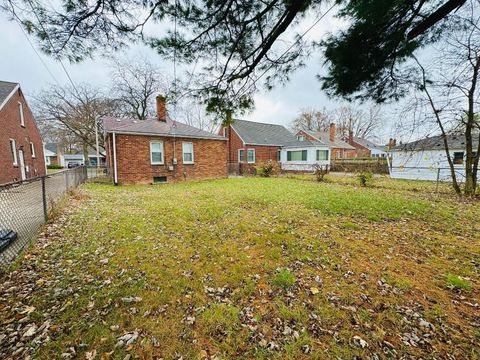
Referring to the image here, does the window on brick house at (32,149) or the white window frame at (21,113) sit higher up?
the white window frame at (21,113)

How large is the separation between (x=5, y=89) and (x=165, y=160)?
10.5 m

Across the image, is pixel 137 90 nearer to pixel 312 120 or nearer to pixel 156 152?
pixel 156 152

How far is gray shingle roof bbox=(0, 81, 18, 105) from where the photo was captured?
40.1ft

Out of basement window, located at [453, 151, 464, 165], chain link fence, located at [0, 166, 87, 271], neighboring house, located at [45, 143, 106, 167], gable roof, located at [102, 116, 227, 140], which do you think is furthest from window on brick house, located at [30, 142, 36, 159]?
basement window, located at [453, 151, 464, 165]

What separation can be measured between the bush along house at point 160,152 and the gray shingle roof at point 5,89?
5.11 meters

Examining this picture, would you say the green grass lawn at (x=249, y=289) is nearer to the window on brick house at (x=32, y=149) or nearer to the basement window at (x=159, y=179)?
the basement window at (x=159, y=179)

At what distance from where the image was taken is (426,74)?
3555mm

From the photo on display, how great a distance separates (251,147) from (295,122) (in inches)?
1074

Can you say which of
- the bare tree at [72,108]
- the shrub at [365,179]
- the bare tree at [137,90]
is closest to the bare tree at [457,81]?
the shrub at [365,179]

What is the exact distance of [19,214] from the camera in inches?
175

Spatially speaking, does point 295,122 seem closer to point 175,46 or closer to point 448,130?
point 448,130

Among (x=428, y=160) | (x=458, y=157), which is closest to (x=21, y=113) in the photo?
(x=428, y=160)

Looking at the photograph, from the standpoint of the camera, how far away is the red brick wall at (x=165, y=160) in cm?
1212

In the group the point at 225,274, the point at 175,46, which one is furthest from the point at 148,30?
the point at 225,274
